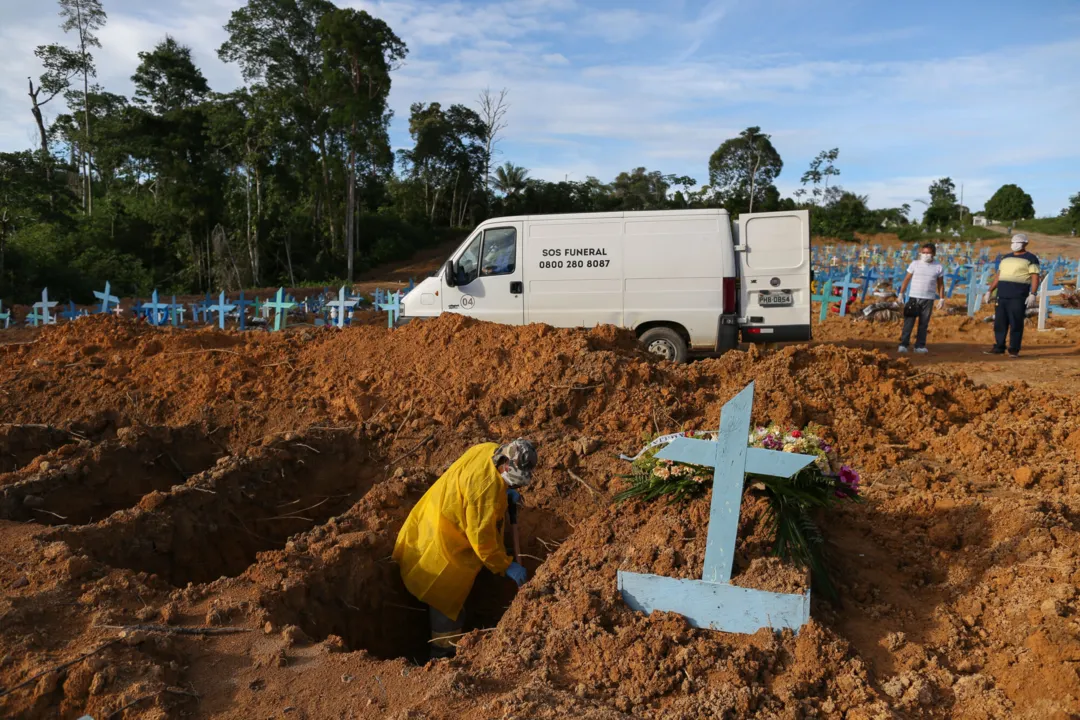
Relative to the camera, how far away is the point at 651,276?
32.1 ft

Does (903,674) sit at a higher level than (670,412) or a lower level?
lower

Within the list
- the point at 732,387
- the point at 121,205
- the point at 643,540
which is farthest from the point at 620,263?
the point at 121,205

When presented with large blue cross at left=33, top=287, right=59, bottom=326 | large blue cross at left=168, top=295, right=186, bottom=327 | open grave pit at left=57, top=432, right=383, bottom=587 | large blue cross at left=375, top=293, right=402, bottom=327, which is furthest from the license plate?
large blue cross at left=33, top=287, right=59, bottom=326

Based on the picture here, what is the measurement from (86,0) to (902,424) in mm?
39801

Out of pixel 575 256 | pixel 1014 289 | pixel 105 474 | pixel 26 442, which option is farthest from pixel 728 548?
pixel 1014 289

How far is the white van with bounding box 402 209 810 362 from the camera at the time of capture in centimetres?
970

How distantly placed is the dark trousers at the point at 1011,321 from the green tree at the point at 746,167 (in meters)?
40.0

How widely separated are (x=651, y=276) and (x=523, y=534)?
5235 mm

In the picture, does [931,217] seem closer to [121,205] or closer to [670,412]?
[121,205]

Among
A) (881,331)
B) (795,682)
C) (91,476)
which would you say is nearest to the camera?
(795,682)

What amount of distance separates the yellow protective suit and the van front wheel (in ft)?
17.9

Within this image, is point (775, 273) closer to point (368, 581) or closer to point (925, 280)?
point (925, 280)

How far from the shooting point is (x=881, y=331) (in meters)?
14.7

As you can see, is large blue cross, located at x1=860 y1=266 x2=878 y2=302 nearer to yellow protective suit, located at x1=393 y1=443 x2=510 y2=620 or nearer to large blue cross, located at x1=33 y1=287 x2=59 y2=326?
yellow protective suit, located at x1=393 y1=443 x2=510 y2=620
